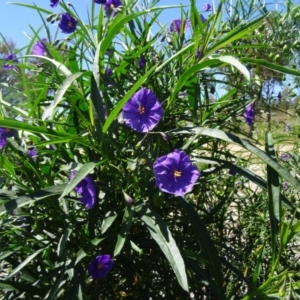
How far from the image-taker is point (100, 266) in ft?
4.00

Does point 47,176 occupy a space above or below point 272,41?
below

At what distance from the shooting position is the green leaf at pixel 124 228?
108cm

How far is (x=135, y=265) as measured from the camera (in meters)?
1.38

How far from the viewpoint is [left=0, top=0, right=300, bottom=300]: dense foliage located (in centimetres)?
114

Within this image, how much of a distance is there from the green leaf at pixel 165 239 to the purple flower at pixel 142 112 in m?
0.18

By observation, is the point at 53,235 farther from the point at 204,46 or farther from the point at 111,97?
the point at 204,46

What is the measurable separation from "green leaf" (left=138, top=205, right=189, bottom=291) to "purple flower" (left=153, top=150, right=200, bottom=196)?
0.07 m

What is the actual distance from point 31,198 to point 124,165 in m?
0.25

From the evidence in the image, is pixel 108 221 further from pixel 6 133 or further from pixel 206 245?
pixel 6 133

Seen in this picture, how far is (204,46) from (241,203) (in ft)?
2.64

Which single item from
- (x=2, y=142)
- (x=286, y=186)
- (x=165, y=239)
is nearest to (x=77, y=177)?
(x=165, y=239)

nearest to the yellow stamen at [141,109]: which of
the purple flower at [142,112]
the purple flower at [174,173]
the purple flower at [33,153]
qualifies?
the purple flower at [142,112]

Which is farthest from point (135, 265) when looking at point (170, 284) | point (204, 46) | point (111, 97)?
point (204, 46)

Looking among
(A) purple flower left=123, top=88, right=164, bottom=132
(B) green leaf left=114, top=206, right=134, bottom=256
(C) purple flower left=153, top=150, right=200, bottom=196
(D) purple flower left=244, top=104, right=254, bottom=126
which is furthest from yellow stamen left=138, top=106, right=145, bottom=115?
(D) purple flower left=244, top=104, right=254, bottom=126
